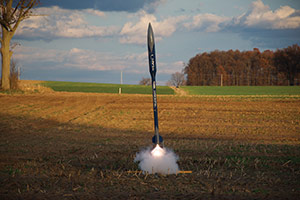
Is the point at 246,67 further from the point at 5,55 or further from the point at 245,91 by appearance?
the point at 5,55

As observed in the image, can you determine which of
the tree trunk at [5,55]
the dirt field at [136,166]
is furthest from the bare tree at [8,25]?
the dirt field at [136,166]

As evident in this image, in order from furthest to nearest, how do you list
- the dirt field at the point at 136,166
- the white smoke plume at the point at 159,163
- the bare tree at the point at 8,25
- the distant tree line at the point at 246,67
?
the distant tree line at the point at 246,67, the bare tree at the point at 8,25, the white smoke plume at the point at 159,163, the dirt field at the point at 136,166

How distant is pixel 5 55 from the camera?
3338 centimetres

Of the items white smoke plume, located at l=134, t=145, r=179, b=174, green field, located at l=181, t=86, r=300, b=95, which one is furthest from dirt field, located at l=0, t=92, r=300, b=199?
green field, located at l=181, t=86, r=300, b=95

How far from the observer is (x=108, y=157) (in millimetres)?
8508

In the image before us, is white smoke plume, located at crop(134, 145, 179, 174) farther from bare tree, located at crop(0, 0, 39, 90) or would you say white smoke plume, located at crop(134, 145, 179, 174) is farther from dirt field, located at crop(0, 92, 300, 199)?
bare tree, located at crop(0, 0, 39, 90)

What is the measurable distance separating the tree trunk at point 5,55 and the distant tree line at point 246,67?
5526 centimetres

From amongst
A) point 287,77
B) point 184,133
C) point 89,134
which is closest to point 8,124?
point 89,134

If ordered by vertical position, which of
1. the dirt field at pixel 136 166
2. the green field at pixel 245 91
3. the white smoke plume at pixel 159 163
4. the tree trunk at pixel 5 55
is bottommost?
the dirt field at pixel 136 166

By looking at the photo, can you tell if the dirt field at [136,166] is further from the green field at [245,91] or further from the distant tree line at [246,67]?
the distant tree line at [246,67]

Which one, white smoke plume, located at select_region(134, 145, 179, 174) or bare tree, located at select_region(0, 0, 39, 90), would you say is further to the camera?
bare tree, located at select_region(0, 0, 39, 90)

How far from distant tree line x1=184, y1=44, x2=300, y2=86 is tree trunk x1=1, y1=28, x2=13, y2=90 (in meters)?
55.3

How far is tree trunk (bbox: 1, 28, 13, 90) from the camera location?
33281 millimetres

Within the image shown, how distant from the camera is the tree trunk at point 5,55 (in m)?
33.3
